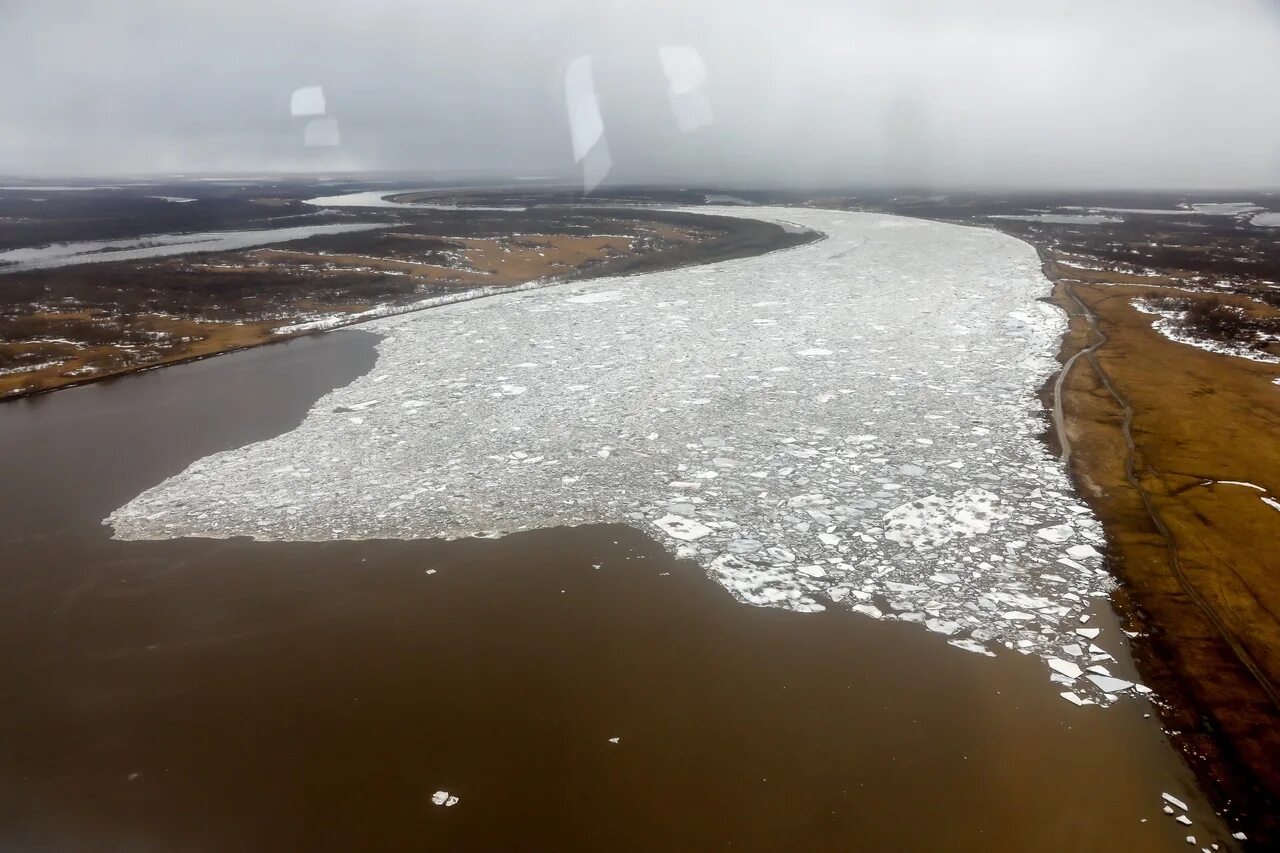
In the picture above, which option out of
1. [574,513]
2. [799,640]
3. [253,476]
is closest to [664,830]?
[799,640]

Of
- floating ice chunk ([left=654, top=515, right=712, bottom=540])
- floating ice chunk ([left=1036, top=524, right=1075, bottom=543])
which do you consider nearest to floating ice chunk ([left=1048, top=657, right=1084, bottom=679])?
floating ice chunk ([left=1036, top=524, right=1075, bottom=543])

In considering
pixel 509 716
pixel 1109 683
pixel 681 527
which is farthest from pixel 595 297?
pixel 1109 683

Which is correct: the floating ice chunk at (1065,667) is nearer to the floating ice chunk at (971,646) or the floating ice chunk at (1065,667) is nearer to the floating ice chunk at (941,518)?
the floating ice chunk at (971,646)

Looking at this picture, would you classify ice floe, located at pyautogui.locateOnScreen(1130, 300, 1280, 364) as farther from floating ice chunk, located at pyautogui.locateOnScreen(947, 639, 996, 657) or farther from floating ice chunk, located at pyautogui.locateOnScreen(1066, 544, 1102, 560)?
floating ice chunk, located at pyautogui.locateOnScreen(947, 639, 996, 657)

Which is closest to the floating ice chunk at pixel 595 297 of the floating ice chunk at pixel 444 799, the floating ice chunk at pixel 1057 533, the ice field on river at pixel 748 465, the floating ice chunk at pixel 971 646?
the ice field on river at pixel 748 465

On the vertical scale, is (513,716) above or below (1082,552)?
below

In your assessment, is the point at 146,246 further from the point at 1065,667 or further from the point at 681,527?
the point at 1065,667

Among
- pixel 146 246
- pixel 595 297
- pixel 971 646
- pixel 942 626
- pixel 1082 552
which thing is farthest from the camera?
pixel 146 246
